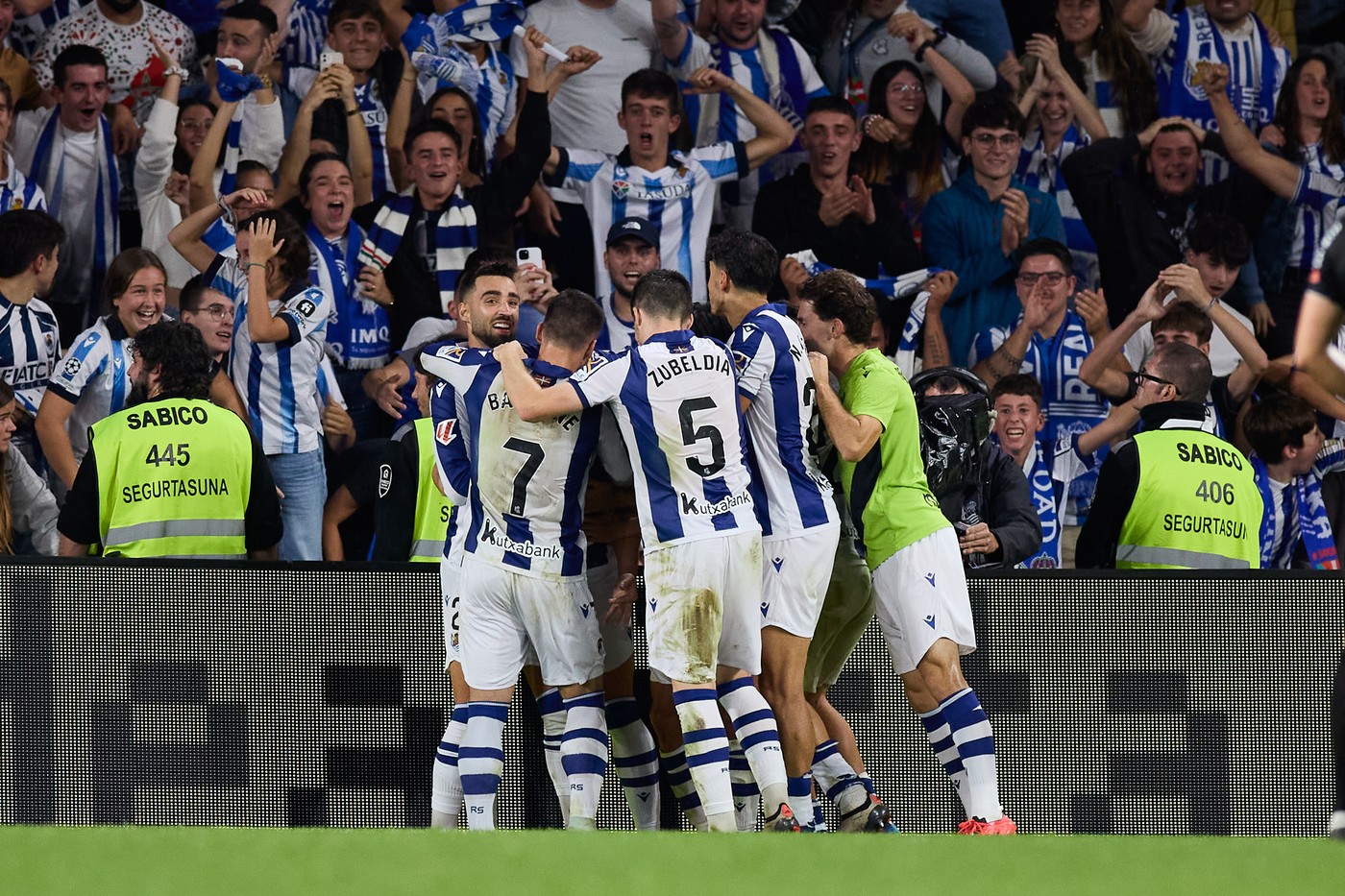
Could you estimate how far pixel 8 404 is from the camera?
7.55m

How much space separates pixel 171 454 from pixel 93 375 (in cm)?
156

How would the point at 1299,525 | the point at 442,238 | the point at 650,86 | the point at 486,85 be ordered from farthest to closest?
the point at 486,85, the point at 650,86, the point at 442,238, the point at 1299,525

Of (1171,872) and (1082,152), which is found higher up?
(1082,152)

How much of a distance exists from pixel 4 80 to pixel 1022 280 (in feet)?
18.3

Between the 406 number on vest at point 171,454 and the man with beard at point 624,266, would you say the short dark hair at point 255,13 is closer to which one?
the man with beard at point 624,266

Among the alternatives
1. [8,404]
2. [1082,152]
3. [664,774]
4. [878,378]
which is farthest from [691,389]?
[1082,152]

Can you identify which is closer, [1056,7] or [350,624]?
[350,624]

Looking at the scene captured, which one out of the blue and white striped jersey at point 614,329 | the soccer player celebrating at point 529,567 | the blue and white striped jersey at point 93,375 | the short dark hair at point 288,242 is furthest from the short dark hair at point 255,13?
the soccer player celebrating at point 529,567

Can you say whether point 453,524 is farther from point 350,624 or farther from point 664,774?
point 664,774

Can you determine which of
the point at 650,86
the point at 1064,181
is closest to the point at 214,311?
the point at 650,86

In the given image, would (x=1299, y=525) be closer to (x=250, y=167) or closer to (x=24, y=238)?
(x=250, y=167)

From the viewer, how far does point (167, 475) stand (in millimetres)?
6797

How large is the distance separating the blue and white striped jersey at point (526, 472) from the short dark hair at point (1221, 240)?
491 centimetres

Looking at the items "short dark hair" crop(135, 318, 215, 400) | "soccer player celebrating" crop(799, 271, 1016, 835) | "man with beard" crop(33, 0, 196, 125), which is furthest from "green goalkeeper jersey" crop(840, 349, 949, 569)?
"man with beard" crop(33, 0, 196, 125)
